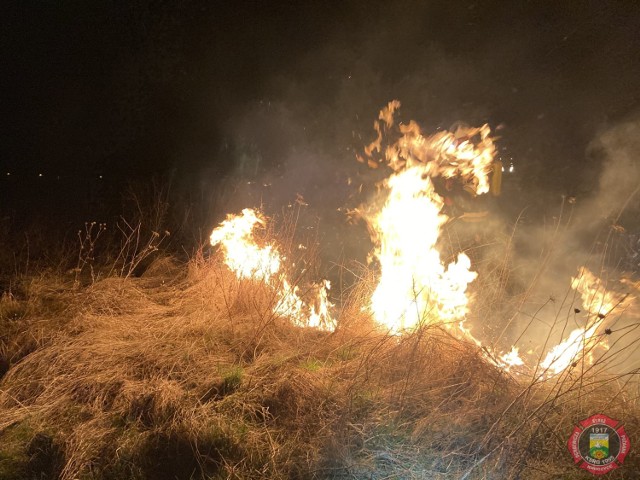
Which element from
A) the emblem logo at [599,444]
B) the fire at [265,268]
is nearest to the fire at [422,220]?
the fire at [265,268]

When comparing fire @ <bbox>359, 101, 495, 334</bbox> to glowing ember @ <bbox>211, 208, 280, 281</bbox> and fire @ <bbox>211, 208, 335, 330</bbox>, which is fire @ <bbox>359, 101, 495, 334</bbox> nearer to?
fire @ <bbox>211, 208, 335, 330</bbox>

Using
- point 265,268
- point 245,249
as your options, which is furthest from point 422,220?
point 245,249

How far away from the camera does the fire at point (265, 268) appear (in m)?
4.75

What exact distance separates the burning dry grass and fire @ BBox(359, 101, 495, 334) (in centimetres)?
87

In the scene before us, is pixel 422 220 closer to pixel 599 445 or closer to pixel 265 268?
pixel 265 268

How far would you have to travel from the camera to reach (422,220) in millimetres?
4906

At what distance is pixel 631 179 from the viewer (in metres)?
5.85

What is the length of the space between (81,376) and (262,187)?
4957 mm

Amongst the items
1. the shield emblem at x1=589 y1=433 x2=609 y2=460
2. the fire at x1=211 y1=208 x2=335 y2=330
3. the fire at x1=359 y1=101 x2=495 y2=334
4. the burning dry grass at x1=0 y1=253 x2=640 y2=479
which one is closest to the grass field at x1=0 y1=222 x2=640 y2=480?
the burning dry grass at x1=0 y1=253 x2=640 y2=479

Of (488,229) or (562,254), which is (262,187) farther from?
(562,254)

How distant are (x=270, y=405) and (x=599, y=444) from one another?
222 centimetres

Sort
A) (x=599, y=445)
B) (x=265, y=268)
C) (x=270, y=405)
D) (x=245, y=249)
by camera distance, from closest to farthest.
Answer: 1. (x=599, y=445)
2. (x=270, y=405)
3. (x=265, y=268)
4. (x=245, y=249)

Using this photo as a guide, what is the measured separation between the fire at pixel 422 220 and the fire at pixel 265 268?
722 mm

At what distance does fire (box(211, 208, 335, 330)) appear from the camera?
15.6 ft
